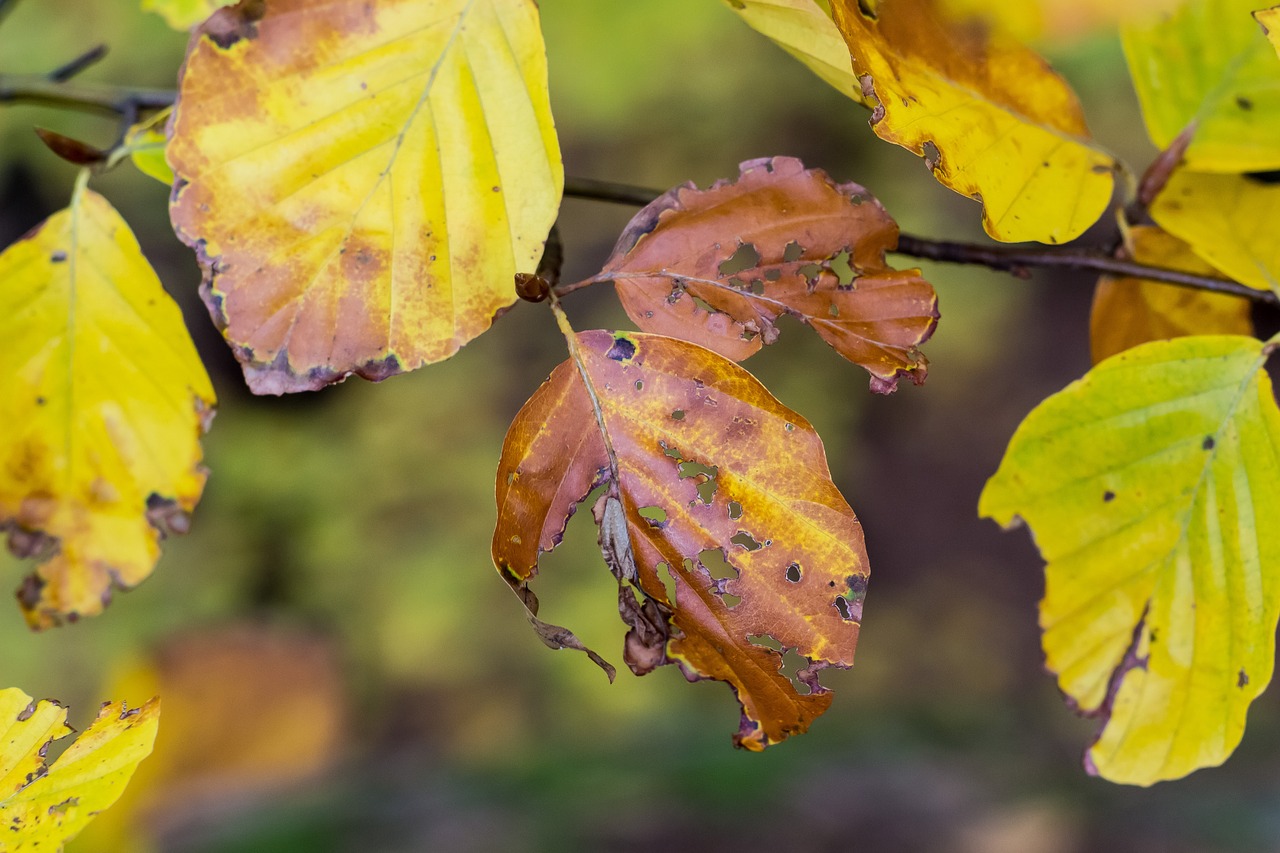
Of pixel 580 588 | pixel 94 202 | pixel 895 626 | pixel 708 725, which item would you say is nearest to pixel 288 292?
pixel 94 202

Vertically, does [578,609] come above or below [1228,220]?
below

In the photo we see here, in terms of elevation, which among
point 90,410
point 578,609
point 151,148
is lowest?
point 578,609

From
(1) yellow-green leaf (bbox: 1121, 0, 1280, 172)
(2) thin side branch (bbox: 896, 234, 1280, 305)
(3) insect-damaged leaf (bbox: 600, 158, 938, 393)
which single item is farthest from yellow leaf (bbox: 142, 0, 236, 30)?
(1) yellow-green leaf (bbox: 1121, 0, 1280, 172)

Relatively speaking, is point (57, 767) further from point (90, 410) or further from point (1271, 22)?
point (1271, 22)

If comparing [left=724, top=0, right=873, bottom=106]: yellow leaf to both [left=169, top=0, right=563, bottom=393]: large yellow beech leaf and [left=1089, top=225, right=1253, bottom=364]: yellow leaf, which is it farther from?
[left=1089, top=225, right=1253, bottom=364]: yellow leaf

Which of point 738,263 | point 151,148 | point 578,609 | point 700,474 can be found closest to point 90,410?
point 151,148
